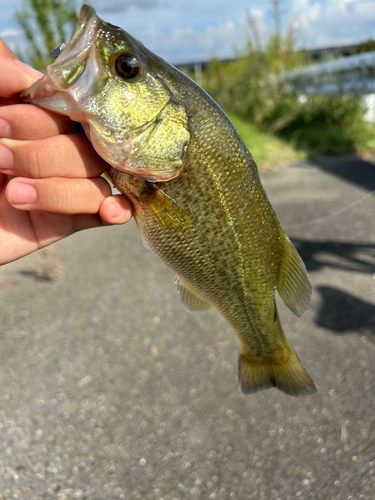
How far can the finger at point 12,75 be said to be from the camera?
4.13ft

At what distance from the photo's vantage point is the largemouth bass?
3.84 feet

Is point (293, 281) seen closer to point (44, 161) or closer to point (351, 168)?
point (44, 161)

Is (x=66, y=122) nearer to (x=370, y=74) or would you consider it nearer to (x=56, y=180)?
(x=56, y=180)

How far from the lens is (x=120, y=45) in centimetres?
119

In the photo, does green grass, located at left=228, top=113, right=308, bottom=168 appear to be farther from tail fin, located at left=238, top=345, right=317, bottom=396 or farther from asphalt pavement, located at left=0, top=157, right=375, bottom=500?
tail fin, located at left=238, top=345, right=317, bottom=396

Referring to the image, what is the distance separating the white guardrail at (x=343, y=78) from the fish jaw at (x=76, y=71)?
1073 cm

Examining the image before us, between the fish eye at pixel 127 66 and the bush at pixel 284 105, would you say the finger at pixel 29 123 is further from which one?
the bush at pixel 284 105

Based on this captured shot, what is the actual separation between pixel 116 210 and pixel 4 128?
17.5 inches

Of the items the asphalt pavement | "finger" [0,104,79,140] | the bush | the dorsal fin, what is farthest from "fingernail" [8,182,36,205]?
the bush

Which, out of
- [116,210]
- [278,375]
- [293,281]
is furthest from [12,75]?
[278,375]

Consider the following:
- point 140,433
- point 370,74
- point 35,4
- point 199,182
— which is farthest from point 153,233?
point 370,74

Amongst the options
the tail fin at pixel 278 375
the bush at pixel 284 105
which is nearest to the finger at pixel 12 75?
the tail fin at pixel 278 375

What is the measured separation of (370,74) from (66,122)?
10.8m

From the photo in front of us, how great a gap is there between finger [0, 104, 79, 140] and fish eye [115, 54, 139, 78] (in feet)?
0.82
